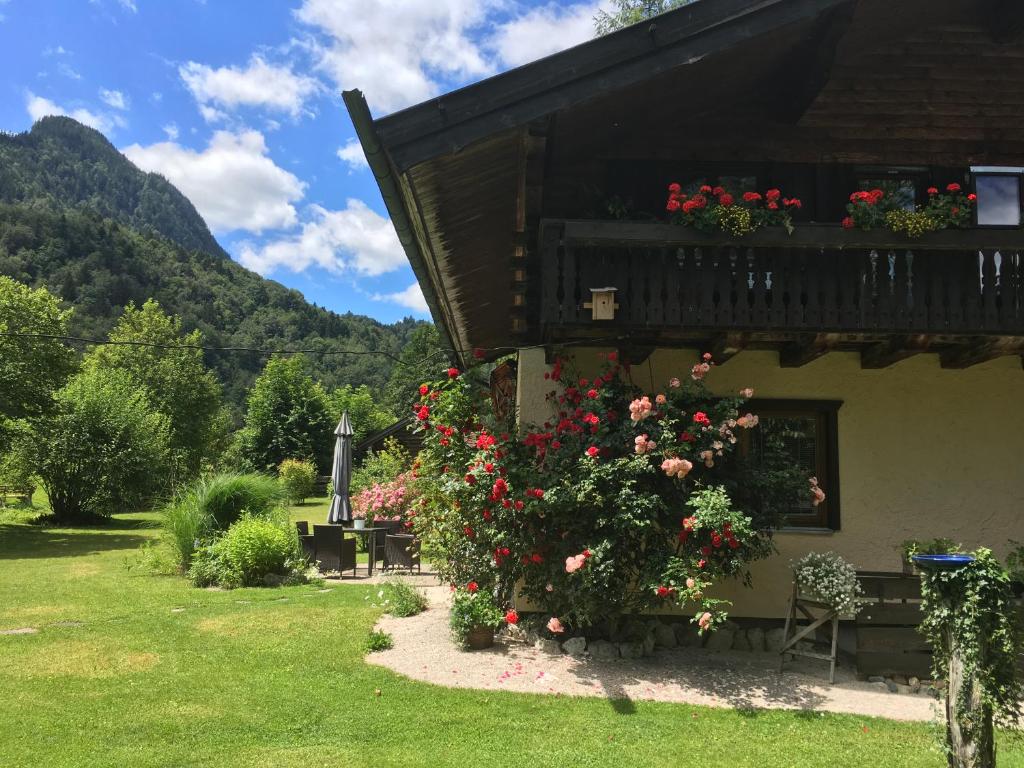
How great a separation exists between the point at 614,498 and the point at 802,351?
2582mm

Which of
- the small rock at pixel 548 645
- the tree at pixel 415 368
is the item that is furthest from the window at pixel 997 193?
the tree at pixel 415 368

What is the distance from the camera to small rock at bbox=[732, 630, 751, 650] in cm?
780

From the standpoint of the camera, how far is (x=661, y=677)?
6.73 meters

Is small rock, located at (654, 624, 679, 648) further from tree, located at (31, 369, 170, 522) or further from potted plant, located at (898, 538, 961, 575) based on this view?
tree, located at (31, 369, 170, 522)

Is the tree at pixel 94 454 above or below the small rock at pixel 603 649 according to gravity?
above

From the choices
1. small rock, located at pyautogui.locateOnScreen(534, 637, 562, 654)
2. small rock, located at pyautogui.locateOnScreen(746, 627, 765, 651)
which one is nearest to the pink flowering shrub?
small rock, located at pyautogui.locateOnScreen(534, 637, 562, 654)

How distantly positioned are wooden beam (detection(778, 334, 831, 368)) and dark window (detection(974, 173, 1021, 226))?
2599 millimetres

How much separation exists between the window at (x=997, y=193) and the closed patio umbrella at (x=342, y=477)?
39.5ft

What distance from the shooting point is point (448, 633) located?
8.12 meters

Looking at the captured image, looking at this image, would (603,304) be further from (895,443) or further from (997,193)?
(997,193)

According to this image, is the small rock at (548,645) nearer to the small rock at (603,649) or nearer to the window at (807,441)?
the small rock at (603,649)

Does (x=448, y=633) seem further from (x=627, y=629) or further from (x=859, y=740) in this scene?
(x=859, y=740)

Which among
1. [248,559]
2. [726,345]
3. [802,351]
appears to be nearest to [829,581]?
[802,351]

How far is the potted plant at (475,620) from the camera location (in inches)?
292
